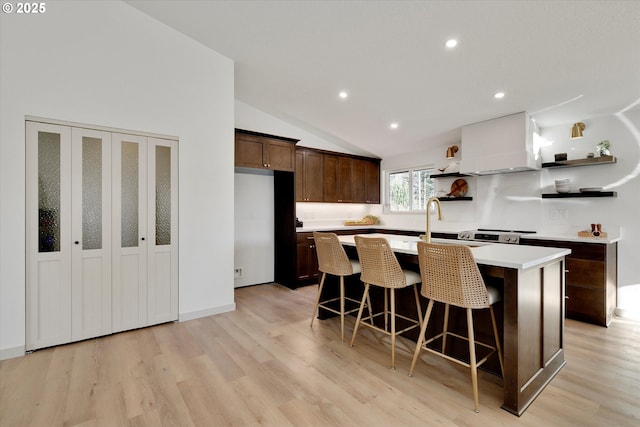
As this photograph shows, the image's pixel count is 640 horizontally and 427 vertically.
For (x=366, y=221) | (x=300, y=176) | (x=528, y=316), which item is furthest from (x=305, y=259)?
(x=528, y=316)

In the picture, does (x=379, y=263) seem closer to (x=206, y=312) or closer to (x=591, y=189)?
(x=206, y=312)

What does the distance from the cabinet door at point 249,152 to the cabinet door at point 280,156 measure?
11 cm

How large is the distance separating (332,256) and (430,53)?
2266 mm

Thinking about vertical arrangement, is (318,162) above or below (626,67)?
below

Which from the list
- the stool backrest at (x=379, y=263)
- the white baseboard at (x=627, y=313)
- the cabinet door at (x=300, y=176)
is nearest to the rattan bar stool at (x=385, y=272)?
the stool backrest at (x=379, y=263)

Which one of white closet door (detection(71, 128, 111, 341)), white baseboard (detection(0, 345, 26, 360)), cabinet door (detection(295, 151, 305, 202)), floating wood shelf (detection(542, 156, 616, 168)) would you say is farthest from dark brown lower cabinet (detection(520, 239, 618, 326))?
white baseboard (detection(0, 345, 26, 360))

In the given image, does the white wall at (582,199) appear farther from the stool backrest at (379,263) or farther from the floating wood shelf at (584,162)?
the stool backrest at (379,263)

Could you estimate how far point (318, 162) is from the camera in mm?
5383

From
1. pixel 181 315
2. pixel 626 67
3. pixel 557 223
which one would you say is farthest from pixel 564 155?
pixel 181 315

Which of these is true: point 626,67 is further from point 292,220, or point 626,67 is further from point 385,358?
point 292,220

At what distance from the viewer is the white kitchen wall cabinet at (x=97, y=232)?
2.75 m

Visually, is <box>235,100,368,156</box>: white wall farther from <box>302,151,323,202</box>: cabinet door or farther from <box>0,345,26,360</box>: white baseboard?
<box>0,345,26,360</box>: white baseboard

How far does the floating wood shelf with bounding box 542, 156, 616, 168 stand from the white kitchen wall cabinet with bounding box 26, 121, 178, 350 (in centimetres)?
467

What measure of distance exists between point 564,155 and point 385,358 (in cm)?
356
